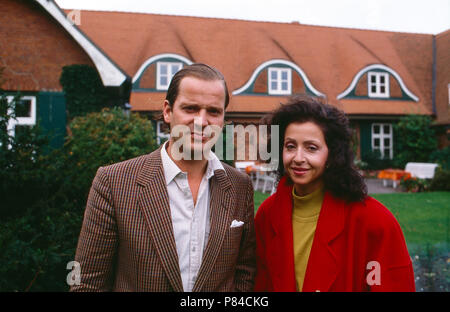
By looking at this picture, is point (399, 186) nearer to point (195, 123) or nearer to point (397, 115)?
point (397, 115)

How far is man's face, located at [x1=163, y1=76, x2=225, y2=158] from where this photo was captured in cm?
185

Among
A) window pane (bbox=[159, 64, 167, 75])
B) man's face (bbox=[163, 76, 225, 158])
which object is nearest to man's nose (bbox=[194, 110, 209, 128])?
man's face (bbox=[163, 76, 225, 158])

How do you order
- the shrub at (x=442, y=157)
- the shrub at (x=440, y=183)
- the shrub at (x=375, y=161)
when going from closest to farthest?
the shrub at (x=440, y=183)
the shrub at (x=442, y=157)
the shrub at (x=375, y=161)

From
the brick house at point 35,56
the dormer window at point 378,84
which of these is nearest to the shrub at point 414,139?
the dormer window at point 378,84

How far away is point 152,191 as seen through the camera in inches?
72.6

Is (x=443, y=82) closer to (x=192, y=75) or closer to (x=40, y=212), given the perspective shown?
(x=192, y=75)

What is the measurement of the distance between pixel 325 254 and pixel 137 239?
1.00 metres

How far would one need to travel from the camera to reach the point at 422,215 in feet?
26.9

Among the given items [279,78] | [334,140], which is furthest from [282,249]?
[279,78]

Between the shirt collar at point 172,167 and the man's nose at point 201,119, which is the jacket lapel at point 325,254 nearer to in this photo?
the shirt collar at point 172,167

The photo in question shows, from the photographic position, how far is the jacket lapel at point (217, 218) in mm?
1796

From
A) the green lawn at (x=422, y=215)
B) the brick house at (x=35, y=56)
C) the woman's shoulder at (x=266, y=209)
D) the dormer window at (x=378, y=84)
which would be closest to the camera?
the woman's shoulder at (x=266, y=209)

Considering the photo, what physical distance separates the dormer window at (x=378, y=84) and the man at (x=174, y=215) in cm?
1788

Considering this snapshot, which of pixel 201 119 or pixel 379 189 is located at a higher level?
pixel 201 119
